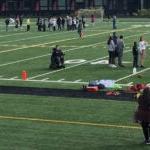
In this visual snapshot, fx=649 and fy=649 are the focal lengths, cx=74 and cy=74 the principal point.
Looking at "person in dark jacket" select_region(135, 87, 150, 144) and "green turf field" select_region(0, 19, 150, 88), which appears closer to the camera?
"person in dark jacket" select_region(135, 87, 150, 144)

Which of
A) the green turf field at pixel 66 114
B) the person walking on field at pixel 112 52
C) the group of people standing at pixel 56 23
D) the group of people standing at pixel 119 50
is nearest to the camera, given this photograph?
the green turf field at pixel 66 114

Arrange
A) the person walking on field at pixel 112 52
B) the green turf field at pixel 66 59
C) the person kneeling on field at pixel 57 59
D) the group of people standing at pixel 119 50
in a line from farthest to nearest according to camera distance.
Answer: the person walking on field at pixel 112 52 < the group of people standing at pixel 119 50 < the person kneeling on field at pixel 57 59 < the green turf field at pixel 66 59

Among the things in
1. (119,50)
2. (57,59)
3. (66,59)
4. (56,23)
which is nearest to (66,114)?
(57,59)

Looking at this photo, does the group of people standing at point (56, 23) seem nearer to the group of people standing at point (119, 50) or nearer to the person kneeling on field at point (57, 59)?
the group of people standing at point (119, 50)

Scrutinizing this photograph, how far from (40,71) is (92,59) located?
5.42 m

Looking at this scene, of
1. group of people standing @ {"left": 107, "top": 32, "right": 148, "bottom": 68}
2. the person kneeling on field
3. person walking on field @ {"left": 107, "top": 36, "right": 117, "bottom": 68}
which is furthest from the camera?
person walking on field @ {"left": 107, "top": 36, "right": 117, "bottom": 68}

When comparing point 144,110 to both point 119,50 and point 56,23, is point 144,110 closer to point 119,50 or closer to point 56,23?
point 119,50

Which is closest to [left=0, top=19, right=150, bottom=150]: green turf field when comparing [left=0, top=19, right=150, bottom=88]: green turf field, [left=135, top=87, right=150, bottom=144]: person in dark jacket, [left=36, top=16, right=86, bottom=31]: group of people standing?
[left=0, top=19, right=150, bottom=88]: green turf field

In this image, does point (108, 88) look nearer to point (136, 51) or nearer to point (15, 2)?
point (136, 51)

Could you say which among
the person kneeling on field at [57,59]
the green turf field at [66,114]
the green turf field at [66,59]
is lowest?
the green turf field at [66,114]

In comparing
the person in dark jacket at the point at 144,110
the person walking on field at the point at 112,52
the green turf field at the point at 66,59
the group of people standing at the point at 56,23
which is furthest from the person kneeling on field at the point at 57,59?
the group of people standing at the point at 56,23

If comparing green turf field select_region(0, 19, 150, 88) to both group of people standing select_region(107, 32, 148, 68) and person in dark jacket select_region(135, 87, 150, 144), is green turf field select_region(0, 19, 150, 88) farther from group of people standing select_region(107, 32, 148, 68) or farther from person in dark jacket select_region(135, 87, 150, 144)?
person in dark jacket select_region(135, 87, 150, 144)

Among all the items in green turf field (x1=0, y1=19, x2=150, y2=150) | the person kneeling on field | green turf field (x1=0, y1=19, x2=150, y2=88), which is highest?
the person kneeling on field

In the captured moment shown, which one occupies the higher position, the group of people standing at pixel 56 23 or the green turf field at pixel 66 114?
the group of people standing at pixel 56 23
